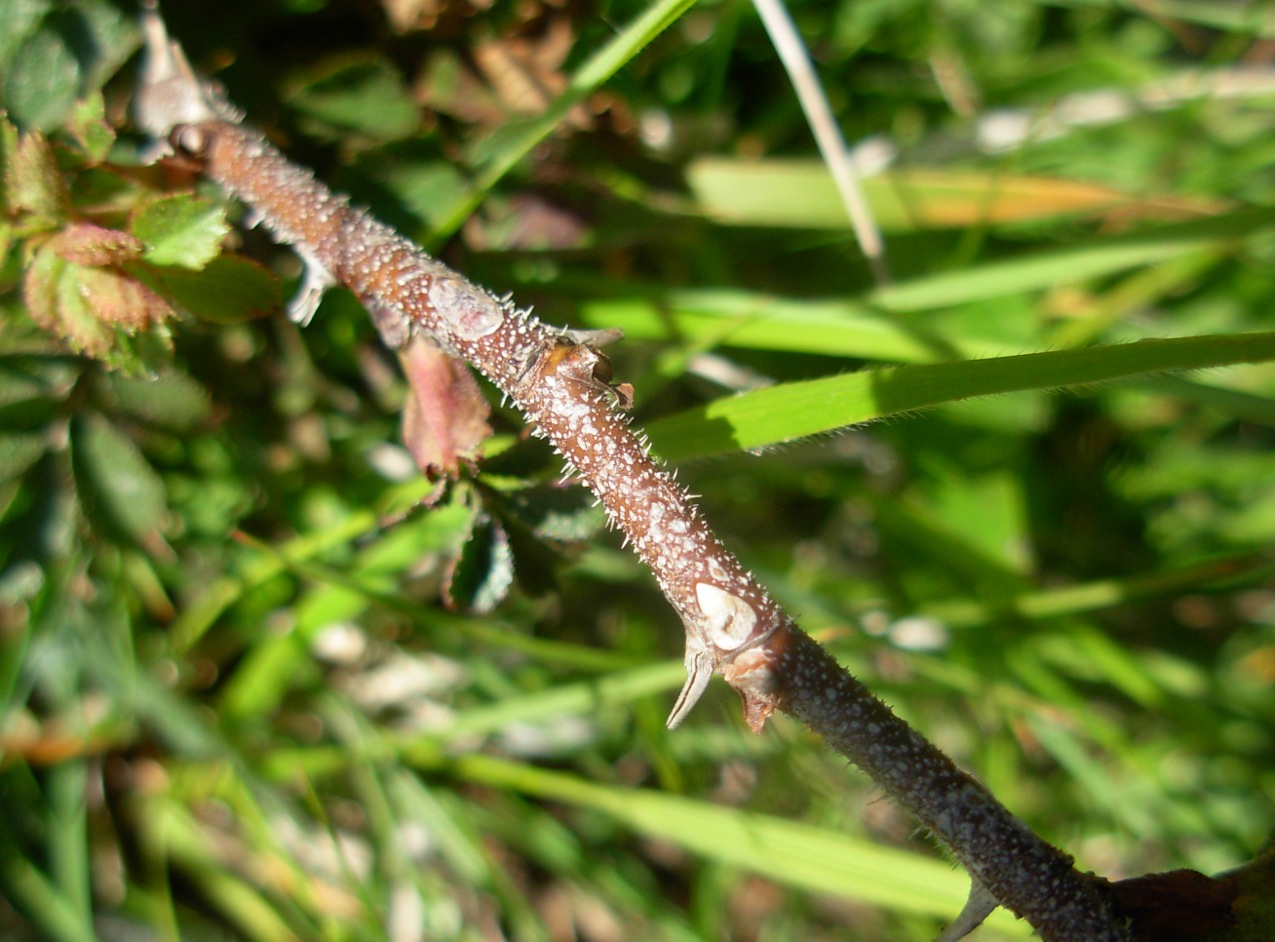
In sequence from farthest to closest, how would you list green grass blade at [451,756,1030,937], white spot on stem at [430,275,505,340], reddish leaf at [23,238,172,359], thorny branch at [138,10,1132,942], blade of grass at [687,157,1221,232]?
blade of grass at [687,157,1221,232]
green grass blade at [451,756,1030,937]
reddish leaf at [23,238,172,359]
white spot on stem at [430,275,505,340]
thorny branch at [138,10,1132,942]

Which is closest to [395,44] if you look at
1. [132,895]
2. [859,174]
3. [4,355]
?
[4,355]

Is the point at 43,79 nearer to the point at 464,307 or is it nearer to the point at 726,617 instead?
the point at 464,307

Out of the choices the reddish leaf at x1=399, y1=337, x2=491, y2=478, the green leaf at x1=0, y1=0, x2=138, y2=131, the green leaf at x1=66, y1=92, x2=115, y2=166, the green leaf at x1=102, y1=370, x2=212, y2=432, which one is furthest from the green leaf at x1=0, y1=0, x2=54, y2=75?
the reddish leaf at x1=399, y1=337, x2=491, y2=478

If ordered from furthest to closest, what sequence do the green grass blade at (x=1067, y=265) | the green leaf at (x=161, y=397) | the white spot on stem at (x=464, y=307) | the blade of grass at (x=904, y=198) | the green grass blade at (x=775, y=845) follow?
1. the blade of grass at (x=904, y=198)
2. the green grass blade at (x=1067, y=265)
3. the green grass blade at (x=775, y=845)
4. the green leaf at (x=161, y=397)
5. the white spot on stem at (x=464, y=307)

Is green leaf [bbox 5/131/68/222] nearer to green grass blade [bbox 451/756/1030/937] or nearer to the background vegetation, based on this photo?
the background vegetation

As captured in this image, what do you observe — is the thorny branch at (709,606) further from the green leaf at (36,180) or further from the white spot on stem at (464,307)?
the green leaf at (36,180)

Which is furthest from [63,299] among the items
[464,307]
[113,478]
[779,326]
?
[779,326]

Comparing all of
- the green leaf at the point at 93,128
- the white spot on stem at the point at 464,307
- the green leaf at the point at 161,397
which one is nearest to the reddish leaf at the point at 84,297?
the green leaf at the point at 93,128

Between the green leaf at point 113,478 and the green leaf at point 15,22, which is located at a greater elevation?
the green leaf at point 15,22
